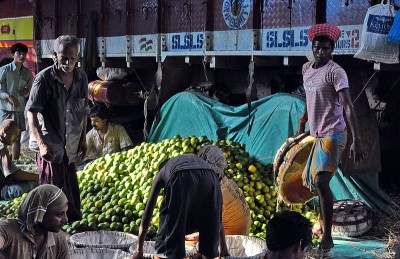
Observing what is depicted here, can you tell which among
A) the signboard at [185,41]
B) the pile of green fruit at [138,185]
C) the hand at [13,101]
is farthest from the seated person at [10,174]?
the signboard at [185,41]

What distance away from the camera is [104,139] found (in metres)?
11.2

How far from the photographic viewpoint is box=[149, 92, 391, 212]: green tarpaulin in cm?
840

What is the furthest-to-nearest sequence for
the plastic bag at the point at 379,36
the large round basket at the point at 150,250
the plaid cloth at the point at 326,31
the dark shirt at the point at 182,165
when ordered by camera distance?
1. the plastic bag at the point at 379,36
2. the plaid cloth at the point at 326,31
3. the large round basket at the point at 150,250
4. the dark shirt at the point at 182,165

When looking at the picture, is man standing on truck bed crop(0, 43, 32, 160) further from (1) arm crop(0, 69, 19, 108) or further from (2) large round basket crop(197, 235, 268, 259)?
(2) large round basket crop(197, 235, 268, 259)

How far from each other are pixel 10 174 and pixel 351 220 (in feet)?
14.1

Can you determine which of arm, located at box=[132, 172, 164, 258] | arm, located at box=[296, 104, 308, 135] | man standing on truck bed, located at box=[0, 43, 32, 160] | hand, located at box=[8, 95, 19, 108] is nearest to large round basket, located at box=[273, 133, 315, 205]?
arm, located at box=[296, 104, 308, 135]

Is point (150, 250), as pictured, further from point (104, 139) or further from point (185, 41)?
point (185, 41)

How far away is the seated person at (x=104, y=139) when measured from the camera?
36.4ft

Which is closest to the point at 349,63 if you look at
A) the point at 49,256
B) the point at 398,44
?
the point at 398,44

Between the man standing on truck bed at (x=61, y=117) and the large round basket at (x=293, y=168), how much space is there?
1.96 m

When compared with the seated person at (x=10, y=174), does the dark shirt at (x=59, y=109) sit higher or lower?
higher

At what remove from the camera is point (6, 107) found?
12.0 metres

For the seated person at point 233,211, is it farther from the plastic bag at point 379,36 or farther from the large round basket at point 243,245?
the plastic bag at point 379,36

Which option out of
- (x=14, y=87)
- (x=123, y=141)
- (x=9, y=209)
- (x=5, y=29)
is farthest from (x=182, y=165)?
(x=5, y=29)
